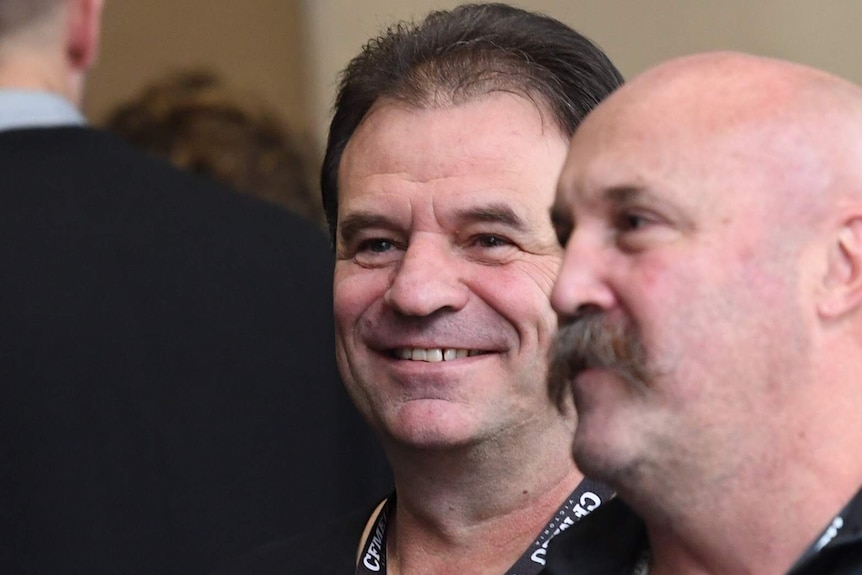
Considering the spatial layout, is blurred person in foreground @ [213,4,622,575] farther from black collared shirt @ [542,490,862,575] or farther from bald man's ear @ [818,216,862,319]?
bald man's ear @ [818,216,862,319]

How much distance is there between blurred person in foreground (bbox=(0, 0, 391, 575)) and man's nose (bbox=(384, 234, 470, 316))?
0.63 metres

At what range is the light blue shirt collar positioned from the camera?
117 inches

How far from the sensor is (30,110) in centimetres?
297

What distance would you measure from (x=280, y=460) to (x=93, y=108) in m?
3.95

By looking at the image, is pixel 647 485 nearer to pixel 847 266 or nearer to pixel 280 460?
pixel 847 266

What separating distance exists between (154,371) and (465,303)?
0.70 m

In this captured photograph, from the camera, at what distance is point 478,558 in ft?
8.00

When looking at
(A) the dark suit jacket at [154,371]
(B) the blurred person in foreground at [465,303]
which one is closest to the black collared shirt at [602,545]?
(B) the blurred person in foreground at [465,303]

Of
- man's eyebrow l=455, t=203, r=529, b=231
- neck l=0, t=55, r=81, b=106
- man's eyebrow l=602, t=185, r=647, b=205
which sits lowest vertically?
man's eyebrow l=455, t=203, r=529, b=231

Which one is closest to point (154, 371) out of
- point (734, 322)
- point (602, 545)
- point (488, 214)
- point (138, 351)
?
point (138, 351)

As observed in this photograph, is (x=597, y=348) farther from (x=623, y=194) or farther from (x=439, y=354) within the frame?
(x=439, y=354)

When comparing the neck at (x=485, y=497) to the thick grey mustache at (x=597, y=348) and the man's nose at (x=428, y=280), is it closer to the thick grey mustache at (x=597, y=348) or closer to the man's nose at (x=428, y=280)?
the man's nose at (x=428, y=280)

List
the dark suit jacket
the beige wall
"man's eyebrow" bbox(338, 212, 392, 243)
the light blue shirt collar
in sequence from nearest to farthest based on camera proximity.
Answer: "man's eyebrow" bbox(338, 212, 392, 243) → the dark suit jacket → the light blue shirt collar → the beige wall

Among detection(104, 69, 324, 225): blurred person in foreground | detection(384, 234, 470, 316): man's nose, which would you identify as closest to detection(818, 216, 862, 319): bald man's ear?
detection(384, 234, 470, 316): man's nose
